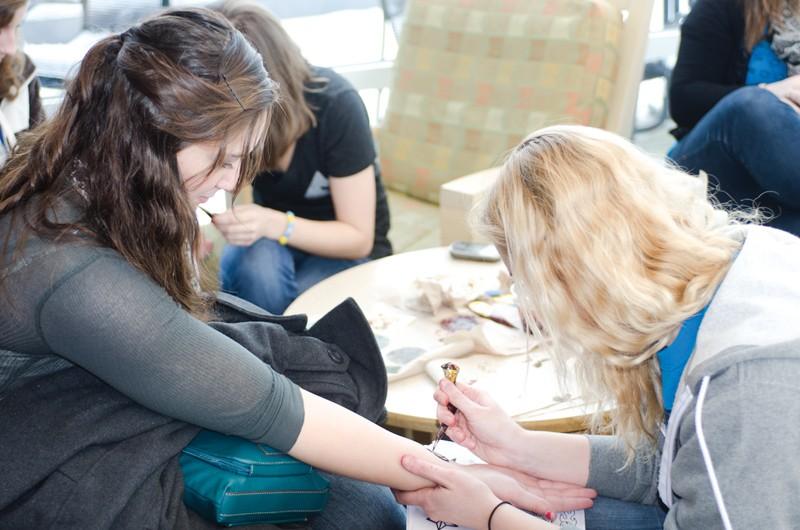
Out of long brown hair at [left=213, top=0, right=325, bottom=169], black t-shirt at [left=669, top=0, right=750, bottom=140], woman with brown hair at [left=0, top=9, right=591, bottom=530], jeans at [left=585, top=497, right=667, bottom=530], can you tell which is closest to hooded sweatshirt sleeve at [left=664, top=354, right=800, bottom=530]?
jeans at [left=585, top=497, right=667, bottom=530]

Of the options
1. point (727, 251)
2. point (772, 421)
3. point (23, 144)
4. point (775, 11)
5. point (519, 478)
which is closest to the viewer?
point (772, 421)

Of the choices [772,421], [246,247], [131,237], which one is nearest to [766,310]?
[772,421]

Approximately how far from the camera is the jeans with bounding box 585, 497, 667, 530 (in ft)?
4.55

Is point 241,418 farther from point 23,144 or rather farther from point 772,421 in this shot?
point 772,421

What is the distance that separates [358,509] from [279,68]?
1.10 meters

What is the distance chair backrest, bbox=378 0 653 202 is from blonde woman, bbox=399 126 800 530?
153cm

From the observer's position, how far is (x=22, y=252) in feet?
3.81

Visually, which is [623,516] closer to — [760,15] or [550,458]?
[550,458]

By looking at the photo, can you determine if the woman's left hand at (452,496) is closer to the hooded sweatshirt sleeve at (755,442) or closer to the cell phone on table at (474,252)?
the hooded sweatshirt sleeve at (755,442)

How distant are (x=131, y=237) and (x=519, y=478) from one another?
70 centimetres

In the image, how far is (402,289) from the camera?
2.04 meters

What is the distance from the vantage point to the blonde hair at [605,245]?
109 cm

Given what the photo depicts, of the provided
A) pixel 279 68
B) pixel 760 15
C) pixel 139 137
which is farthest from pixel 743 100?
pixel 139 137

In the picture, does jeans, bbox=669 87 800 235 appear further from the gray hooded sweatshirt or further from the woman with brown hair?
the woman with brown hair
